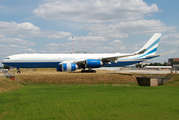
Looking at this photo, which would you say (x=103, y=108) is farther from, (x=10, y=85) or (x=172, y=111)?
(x=10, y=85)

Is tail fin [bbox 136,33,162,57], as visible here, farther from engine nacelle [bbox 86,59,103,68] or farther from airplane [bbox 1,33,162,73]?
engine nacelle [bbox 86,59,103,68]

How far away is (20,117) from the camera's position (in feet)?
41.8

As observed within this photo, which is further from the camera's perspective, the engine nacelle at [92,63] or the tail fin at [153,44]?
the tail fin at [153,44]

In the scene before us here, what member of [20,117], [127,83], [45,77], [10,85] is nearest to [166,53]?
[127,83]

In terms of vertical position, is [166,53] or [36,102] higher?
[166,53]

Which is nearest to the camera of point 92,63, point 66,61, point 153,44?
point 92,63

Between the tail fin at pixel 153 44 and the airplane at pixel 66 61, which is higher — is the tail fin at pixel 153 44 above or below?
above

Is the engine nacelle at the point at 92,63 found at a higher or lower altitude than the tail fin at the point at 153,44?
lower

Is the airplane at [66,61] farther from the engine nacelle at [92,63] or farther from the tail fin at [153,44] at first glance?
the tail fin at [153,44]

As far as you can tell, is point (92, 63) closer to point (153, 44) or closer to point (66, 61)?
point (66, 61)

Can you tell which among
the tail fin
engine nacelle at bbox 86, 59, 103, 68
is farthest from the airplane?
the tail fin

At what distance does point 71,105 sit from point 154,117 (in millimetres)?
7121

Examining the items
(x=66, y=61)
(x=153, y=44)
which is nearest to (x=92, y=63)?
(x=66, y=61)

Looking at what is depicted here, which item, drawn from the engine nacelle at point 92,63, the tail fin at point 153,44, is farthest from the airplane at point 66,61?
the tail fin at point 153,44
